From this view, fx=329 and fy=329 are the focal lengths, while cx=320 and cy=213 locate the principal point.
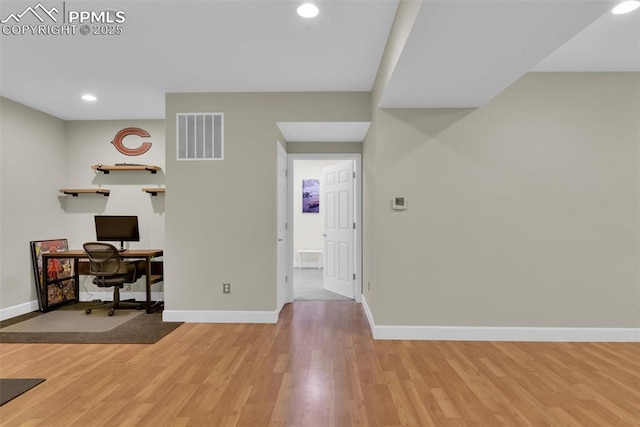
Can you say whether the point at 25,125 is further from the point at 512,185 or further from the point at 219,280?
the point at 512,185

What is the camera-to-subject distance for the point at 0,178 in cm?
400

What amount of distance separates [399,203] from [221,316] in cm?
241

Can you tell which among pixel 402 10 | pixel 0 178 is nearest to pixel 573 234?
pixel 402 10

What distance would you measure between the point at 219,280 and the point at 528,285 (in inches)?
131

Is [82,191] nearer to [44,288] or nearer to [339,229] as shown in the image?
[44,288]

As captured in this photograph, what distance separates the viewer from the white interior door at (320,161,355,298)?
4.89 meters

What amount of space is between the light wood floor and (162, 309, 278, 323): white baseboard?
1.17 ft

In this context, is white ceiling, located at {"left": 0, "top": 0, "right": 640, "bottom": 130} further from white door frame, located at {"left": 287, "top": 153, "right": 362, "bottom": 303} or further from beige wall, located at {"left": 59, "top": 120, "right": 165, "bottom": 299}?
white door frame, located at {"left": 287, "top": 153, "right": 362, "bottom": 303}

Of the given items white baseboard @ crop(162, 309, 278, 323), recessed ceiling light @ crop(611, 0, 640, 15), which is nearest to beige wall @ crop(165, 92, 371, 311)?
white baseboard @ crop(162, 309, 278, 323)

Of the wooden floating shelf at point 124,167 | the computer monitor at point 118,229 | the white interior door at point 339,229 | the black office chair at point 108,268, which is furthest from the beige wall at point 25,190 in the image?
the white interior door at point 339,229

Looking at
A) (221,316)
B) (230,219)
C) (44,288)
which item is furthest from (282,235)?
(44,288)

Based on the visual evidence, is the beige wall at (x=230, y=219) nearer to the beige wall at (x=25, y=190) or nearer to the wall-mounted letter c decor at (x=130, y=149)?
the wall-mounted letter c decor at (x=130, y=149)

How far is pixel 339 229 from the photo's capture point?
5121 millimetres

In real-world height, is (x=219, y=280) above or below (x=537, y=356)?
above
